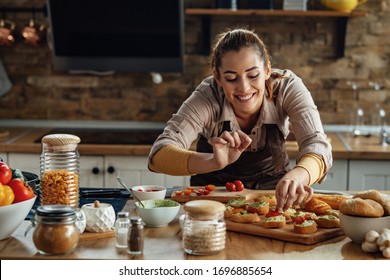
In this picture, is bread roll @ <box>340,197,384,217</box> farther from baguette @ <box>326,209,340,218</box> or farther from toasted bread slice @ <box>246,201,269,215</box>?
toasted bread slice @ <box>246,201,269,215</box>

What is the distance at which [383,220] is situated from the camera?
76.3 inches

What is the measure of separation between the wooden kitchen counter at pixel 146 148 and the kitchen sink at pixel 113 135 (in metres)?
0.07

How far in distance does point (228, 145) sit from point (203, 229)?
558 millimetres

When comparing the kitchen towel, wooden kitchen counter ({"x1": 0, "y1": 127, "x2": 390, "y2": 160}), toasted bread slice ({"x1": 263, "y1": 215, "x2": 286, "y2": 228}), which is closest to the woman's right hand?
toasted bread slice ({"x1": 263, "y1": 215, "x2": 286, "y2": 228})

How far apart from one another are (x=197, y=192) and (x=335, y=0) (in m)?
2.02

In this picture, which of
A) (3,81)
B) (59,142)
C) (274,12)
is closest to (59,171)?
(59,142)

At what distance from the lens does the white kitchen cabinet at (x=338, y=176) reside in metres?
3.77

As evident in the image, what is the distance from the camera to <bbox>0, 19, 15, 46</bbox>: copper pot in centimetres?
423

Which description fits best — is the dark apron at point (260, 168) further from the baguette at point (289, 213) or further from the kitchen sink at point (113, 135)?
the kitchen sink at point (113, 135)

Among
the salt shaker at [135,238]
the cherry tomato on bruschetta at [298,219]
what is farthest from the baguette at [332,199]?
the salt shaker at [135,238]

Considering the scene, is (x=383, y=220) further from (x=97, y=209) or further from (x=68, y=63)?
(x=68, y=63)

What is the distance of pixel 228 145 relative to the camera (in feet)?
7.72

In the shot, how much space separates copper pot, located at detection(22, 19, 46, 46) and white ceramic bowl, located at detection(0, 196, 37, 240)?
2.42 meters

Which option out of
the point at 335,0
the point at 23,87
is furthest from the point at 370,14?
the point at 23,87
